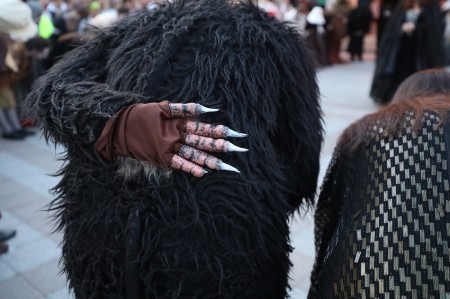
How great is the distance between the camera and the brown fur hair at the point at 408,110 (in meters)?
1.38

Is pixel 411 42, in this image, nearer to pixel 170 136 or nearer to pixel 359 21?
pixel 359 21

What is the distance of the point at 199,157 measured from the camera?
3.72 ft

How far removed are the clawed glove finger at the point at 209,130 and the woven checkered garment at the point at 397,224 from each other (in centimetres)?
48

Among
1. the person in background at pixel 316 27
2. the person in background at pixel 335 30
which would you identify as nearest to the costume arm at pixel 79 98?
the person in background at pixel 316 27

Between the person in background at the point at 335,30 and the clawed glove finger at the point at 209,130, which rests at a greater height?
the clawed glove finger at the point at 209,130

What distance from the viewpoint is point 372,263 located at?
4.04 feet

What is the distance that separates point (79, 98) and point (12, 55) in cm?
461

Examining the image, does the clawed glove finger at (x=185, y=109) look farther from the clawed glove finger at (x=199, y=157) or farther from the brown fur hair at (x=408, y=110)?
the brown fur hair at (x=408, y=110)

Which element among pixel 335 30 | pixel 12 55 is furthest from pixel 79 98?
pixel 335 30

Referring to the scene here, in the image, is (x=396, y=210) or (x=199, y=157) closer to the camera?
(x=199, y=157)

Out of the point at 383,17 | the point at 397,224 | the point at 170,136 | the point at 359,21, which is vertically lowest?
the point at 359,21

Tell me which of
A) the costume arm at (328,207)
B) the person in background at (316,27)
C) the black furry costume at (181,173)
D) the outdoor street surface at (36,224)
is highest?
the black furry costume at (181,173)

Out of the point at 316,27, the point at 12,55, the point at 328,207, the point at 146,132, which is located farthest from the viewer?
the point at 316,27

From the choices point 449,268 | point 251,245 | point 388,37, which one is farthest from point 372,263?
point 388,37
